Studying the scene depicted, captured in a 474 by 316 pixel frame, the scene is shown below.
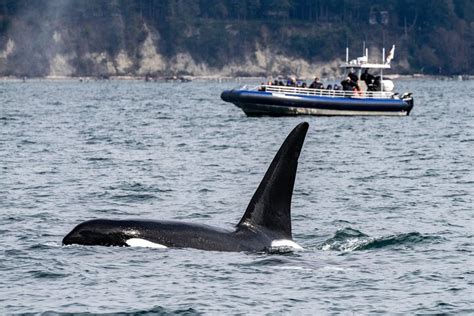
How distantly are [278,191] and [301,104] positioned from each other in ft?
171

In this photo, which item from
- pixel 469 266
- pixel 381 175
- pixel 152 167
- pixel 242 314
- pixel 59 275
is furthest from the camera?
pixel 152 167

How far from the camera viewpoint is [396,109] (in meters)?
74.8

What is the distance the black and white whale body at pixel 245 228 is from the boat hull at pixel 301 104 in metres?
51.3

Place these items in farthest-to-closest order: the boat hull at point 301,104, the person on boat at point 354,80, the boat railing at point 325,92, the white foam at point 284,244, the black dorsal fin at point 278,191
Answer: the person on boat at point 354,80
the boat railing at point 325,92
the boat hull at point 301,104
the white foam at point 284,244
the black dorsal fin at point 278,191

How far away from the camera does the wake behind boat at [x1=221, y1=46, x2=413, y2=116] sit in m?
70.6

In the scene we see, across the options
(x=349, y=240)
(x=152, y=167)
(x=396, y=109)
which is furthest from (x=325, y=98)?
(x=349, y=240)

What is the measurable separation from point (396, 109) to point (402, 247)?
5358cm

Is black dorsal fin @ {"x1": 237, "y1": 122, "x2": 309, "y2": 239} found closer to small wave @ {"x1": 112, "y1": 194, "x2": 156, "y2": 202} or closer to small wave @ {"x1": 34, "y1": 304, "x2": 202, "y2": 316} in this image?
small wave @ {"x1": 34, "y1": 304, "x2": 202, "y2": 316}

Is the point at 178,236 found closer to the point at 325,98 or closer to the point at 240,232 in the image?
the point at 240,232

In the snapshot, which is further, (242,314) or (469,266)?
(469,266)

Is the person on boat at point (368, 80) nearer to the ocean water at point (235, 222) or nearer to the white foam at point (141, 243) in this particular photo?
the ocean water at point (235, 222)

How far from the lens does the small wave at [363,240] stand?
2139 cm

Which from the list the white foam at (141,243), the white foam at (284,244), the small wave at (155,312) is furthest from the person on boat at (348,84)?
the small wave at (155,312)

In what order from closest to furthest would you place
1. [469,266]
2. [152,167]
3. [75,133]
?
[469,266]
[152,167]
[75,133]
